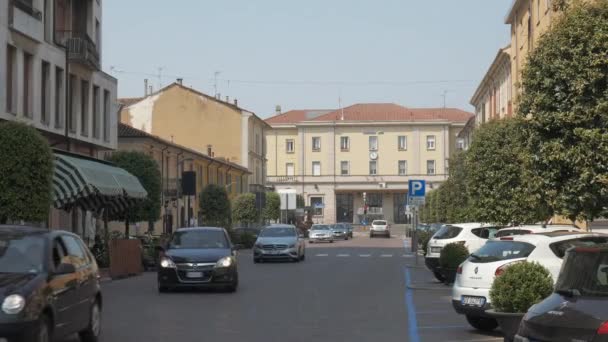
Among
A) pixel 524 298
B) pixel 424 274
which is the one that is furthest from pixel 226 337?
pixel 424 274

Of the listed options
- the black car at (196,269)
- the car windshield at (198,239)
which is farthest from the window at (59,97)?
the black car at (196,269)

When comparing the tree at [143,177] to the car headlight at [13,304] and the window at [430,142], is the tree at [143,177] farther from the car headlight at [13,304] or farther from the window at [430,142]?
the window at [430,142]

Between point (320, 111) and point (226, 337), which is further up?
point (320, 111)

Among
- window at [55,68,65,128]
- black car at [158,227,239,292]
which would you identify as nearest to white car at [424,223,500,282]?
black car at [158,227,239,292]

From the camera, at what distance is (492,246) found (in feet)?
51.6

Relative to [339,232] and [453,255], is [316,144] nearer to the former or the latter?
[339,232]

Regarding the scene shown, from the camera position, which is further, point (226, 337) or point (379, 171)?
point (379, 171)

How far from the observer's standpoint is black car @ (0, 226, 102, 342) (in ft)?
34.5

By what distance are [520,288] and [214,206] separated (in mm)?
48087

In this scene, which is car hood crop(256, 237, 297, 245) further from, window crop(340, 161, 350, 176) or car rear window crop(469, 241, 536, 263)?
window crop(340, 161, 350, 176)

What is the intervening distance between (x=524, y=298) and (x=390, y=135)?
105756 millimetres

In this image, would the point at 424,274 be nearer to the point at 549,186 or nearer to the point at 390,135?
the point at 549,186

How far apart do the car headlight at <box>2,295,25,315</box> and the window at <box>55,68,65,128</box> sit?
2389 cm

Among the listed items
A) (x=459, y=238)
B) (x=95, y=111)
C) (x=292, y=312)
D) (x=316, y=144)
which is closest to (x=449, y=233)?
(x=459, y=238)
